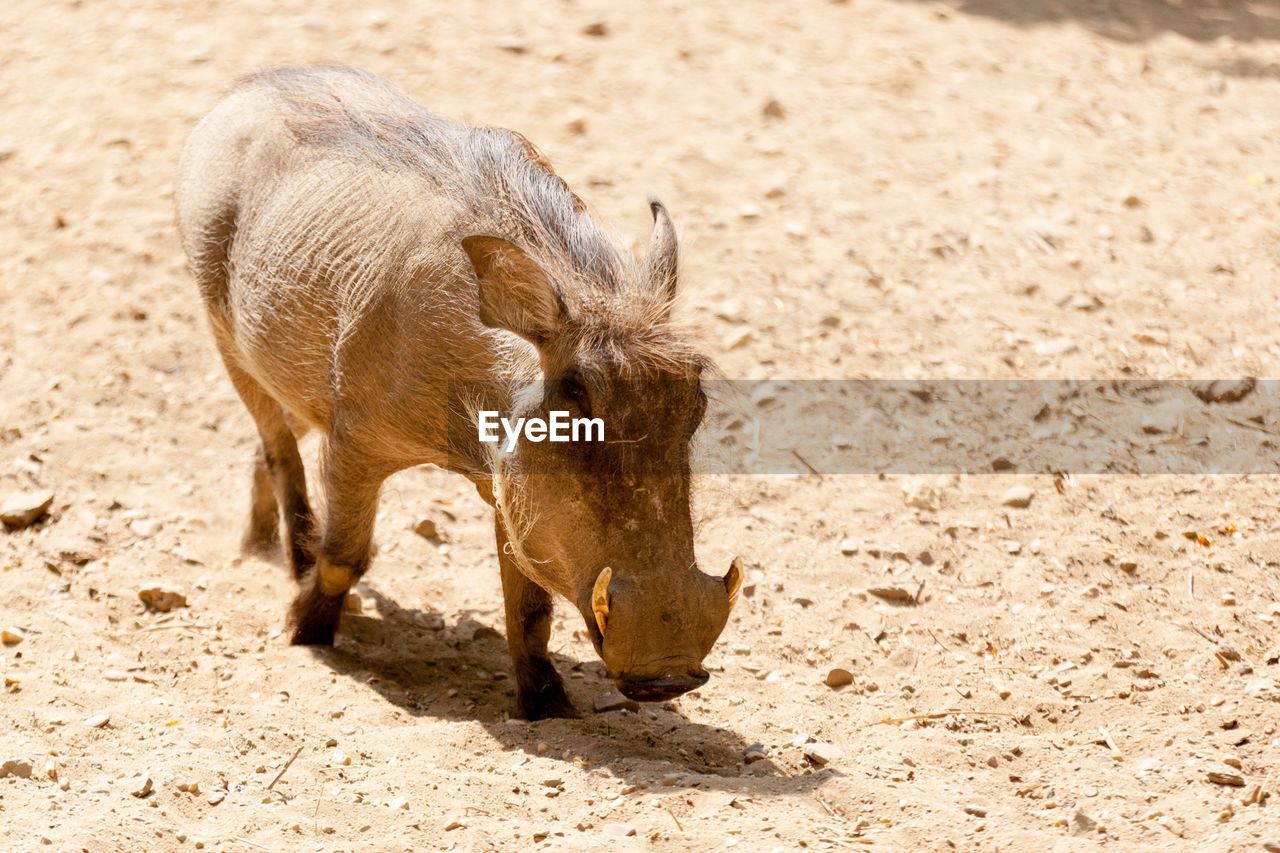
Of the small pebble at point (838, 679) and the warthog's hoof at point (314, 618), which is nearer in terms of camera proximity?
the small pebble at point (838, 679)

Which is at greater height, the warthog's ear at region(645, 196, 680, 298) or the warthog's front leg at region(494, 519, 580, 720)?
the warthog's ear at region(645, 196, 680, 298)

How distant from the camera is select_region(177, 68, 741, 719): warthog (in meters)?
3.52

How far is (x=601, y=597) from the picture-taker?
3.44 metres

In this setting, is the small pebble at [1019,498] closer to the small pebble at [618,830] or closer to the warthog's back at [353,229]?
the warthog's back at [353,229]

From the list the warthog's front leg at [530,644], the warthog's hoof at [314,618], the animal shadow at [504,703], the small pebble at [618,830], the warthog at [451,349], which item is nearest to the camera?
the small pebble at [618,830]

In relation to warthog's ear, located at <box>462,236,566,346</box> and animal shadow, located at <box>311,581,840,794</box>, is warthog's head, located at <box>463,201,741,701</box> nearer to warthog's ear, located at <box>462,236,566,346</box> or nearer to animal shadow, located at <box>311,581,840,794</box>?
warthog's ear, located at <box>462,236,566,346</box>

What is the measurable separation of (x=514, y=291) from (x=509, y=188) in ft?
1.63

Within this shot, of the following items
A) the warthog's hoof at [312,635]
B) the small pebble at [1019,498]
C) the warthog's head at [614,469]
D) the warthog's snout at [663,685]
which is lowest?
the warthog's hoof at [312,635]

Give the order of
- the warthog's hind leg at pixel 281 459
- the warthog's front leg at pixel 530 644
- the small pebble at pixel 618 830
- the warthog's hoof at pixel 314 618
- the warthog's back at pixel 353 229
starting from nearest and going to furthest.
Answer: the small pebble at pixel 618 830, the warthog's back at pixel 353 229, the warthog's front leg at pixel 530 644, the warthog's hoof at pixel 314 618, the warthog's hind leg at pixel 281 459

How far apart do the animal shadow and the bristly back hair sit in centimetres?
102

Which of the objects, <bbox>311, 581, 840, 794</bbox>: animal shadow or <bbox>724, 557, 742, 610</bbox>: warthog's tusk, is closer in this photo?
<bbox>724, 557, 742, 610</bbox>: warthog's tusk

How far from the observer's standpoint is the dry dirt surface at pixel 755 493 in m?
3.60

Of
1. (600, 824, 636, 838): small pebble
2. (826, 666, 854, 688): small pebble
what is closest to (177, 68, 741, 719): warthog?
(600, 824, 636, 838): small pebble

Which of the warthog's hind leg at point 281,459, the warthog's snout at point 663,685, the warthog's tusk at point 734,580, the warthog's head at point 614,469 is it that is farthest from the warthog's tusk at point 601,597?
the warthog's hind leg at point 281,459
